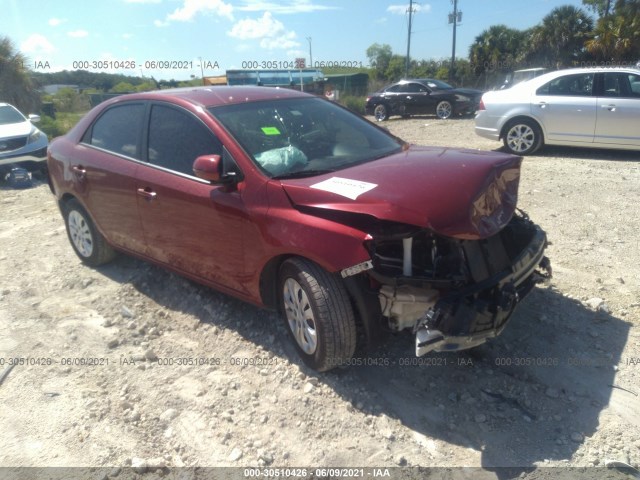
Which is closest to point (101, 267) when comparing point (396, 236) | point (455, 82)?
point (396, 236)

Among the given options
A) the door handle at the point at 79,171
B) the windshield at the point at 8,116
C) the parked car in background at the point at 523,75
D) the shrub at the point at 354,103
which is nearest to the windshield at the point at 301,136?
the door handle at the point at 79,171

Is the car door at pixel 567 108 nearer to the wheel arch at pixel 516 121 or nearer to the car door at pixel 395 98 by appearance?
the wheel arch at pixel 516 121

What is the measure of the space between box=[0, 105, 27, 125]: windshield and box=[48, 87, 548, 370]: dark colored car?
334 inches

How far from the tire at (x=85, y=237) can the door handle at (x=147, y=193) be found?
115 cm

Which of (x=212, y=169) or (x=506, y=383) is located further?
(x=212, y=169)

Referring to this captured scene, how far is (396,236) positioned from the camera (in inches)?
112

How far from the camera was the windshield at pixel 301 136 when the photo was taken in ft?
11.5

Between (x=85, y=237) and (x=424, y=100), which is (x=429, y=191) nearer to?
(x=85, y=237)

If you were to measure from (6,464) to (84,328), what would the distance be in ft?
4.85

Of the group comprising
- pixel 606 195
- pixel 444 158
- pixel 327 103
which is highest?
pixel 327 103

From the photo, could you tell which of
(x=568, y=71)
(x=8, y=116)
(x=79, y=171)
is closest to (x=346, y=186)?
(x=79, y=171)

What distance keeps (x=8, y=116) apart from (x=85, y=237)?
27.2ft

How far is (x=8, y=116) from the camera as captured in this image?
11.5 meters

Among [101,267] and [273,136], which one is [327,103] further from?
[101,267]
